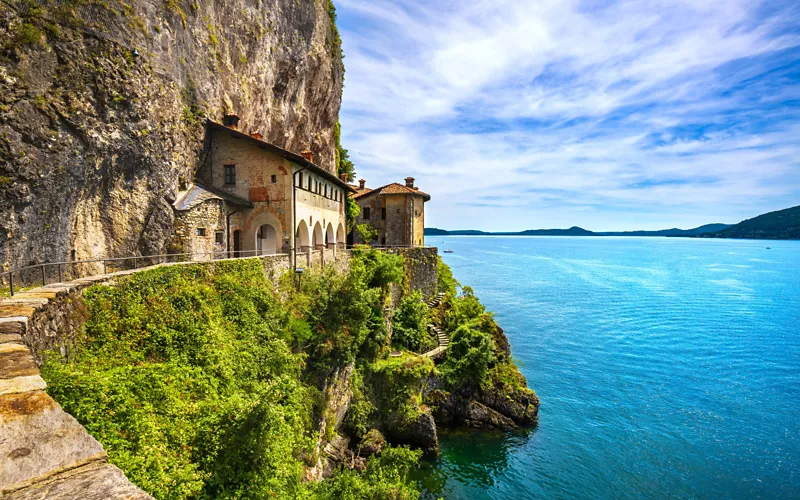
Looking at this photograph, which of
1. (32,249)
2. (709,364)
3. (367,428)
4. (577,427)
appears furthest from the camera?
(709,364)

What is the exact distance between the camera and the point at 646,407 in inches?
1251

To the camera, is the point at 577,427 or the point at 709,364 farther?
the point at 709,364

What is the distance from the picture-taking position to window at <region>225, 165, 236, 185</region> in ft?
78.9

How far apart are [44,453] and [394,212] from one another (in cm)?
4132

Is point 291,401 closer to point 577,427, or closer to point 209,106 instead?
point 209,106

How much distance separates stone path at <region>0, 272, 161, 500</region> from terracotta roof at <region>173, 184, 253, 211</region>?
17.7 meters

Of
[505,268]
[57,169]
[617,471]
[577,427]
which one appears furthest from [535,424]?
[505,268]

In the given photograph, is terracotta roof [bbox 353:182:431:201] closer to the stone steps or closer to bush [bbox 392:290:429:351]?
bush [bbox 392:290:429:351]

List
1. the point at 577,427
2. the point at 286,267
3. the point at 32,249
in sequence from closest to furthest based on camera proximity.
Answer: the point at 32,249, the point at 286,267, the point at 577,427

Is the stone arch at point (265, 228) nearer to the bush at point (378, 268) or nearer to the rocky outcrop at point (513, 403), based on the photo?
the bush at point (378, 268)

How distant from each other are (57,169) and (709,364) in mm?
53544

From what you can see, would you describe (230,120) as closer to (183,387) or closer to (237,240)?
(237,240)

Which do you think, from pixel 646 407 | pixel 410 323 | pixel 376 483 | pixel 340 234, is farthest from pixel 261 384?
pixel 646 407

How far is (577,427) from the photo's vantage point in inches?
1135
